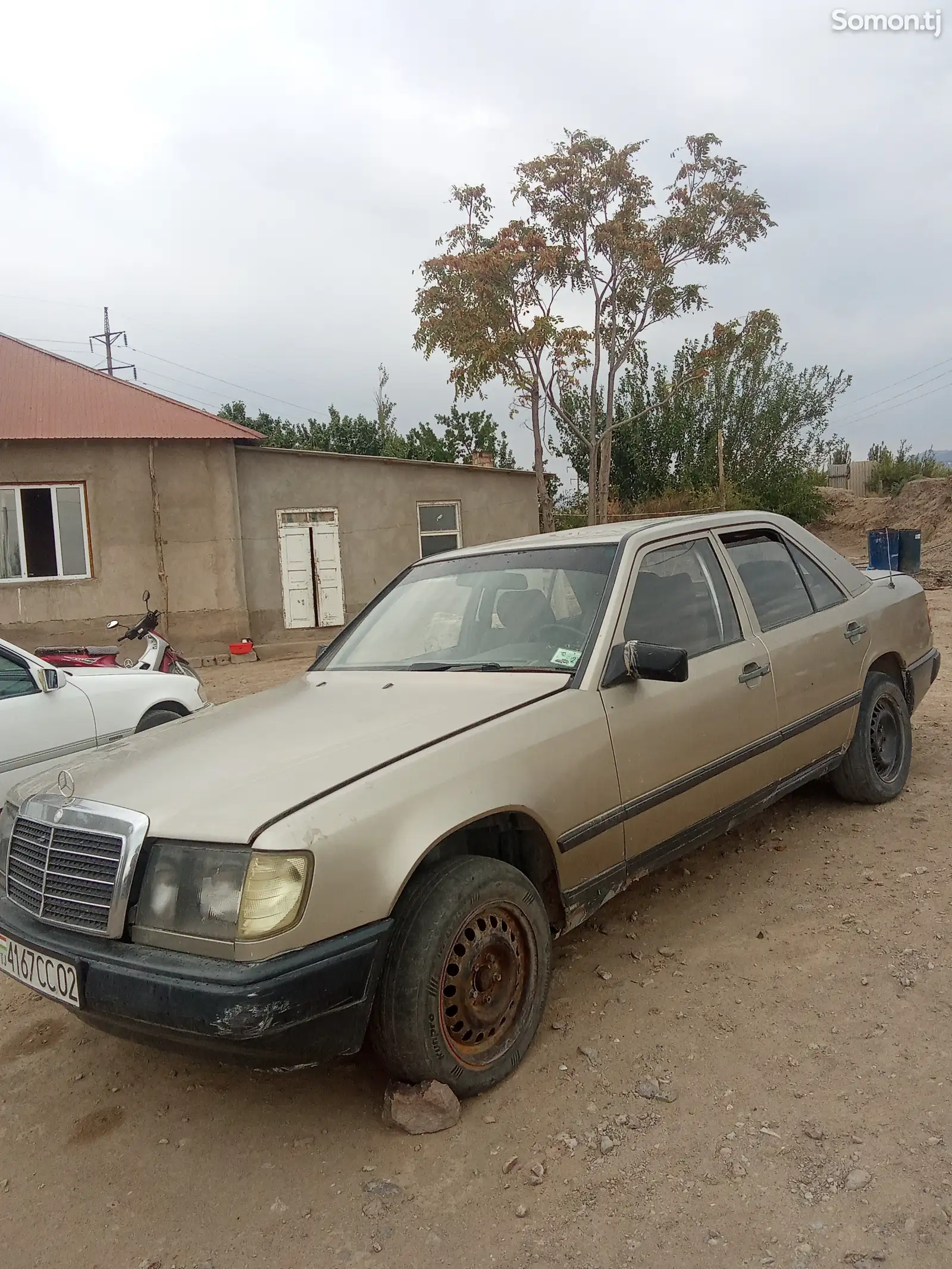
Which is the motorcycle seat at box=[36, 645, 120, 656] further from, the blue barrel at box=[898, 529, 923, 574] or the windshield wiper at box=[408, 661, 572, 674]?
the blue barrel at box=[898, 529, 923, 574]

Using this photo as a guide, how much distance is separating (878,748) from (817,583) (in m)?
0.96

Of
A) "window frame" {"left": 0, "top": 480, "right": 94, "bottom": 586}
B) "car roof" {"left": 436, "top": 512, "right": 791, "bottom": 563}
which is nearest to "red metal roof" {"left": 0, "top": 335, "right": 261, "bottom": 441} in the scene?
"window frame" {"left": 0, "top": 480, "right": 94, "bottom": 586}

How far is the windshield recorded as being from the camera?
3393 mm

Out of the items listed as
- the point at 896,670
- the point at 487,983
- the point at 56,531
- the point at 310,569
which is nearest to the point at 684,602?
the point at 487,983

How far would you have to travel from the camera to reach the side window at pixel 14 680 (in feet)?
16.7

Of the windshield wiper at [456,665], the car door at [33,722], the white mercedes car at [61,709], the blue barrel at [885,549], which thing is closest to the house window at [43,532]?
the white mercedes car at [61,709]

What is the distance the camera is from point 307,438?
32.9m

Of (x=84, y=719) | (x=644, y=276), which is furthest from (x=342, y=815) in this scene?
(x=644, y=276)

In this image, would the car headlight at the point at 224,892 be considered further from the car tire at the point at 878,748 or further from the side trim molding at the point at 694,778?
the car tire at the point at 878,748

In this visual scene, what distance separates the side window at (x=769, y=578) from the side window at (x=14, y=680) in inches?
152

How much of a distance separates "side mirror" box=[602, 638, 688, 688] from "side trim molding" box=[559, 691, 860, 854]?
0.40 metres

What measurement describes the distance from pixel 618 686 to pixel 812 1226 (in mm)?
1610

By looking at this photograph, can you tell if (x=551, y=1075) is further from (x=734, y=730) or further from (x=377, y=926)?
(x=734, y=730)

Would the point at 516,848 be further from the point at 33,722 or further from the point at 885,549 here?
the point at 885,549
